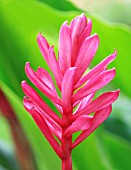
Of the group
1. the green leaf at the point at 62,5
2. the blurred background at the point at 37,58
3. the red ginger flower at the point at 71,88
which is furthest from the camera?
the green leaf at the point at 62,5

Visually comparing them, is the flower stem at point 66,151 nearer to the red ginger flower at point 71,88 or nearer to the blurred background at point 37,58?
the red ginger flower at point 71,88

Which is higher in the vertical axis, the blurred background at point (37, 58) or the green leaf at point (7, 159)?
the blurred background at point (37, 58)

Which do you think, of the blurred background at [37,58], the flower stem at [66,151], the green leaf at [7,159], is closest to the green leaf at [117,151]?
the blurred background at [37,58]

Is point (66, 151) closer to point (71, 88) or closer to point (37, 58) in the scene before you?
point (71, 88)

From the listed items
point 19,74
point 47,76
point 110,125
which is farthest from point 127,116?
point 47,76

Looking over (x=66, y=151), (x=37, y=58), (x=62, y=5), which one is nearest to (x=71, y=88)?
(x=66, y=151)

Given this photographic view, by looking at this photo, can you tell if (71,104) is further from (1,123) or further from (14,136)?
(1,123)

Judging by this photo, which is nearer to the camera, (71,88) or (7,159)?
(71,88)

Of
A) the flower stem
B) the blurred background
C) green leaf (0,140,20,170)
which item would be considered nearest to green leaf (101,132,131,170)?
the blurred background
